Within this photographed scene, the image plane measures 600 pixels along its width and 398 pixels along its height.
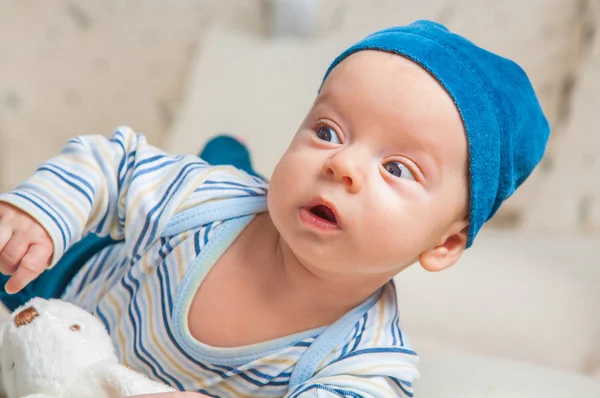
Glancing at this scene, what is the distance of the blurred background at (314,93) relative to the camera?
99 cm

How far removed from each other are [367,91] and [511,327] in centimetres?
53

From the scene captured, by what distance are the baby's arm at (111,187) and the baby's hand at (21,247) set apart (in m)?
0.02

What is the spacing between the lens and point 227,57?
1.40m

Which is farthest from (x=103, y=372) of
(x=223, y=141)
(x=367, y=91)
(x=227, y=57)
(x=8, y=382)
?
(x=227, y=57)

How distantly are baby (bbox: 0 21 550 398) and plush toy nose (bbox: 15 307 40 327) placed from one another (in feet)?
0.09

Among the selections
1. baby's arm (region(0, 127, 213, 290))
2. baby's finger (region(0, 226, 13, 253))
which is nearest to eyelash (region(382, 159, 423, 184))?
baby's arm (region(0, 127, 213, 290))

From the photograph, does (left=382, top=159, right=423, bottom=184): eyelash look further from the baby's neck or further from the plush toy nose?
the plush toy nose

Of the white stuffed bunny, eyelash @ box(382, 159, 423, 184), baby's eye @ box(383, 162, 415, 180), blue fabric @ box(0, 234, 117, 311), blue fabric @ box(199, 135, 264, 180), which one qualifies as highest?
blue fabric @ box(199, 135, 264, 180)

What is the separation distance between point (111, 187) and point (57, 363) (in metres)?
0.23

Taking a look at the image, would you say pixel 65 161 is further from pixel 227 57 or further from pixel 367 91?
pixel 227 57

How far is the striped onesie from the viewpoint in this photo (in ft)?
2.18

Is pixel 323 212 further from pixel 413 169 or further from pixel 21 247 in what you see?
pixel 21 247

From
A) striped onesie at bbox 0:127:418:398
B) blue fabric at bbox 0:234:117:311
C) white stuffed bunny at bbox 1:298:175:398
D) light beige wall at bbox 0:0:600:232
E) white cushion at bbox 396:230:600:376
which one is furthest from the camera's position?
light beige wall at bbox 0:0:600:232

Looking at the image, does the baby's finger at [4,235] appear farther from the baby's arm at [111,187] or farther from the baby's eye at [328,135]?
the baby's eye at [328,135]
